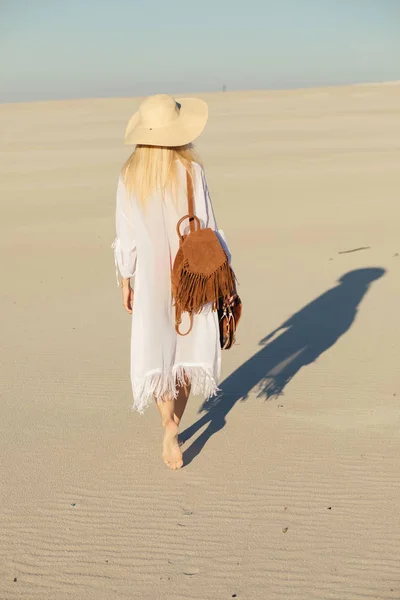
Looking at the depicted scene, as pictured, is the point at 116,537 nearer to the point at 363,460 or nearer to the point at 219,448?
the point at 219,448

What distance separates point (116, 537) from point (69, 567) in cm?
33

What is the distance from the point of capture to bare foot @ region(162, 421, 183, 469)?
15.9 ft

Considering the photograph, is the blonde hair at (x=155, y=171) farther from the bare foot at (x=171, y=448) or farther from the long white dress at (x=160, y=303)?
the bare foot at (x=171, y=448)

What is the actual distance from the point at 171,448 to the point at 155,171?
1.55m

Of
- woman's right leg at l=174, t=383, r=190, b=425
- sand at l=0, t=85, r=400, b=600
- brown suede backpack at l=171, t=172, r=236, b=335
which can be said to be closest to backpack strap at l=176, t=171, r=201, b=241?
brown suede backpack at l=171, t=172, r=236, b=335

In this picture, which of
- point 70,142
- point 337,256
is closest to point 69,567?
point 337,256

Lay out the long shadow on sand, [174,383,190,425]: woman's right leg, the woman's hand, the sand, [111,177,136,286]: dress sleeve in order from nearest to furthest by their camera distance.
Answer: the sand < [111,177,136,286]: dress sleeve < the woman's hand < [174,383,190,425]: woman's right leg < the long shadow on sand

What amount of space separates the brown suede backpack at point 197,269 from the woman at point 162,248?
0.08 meters

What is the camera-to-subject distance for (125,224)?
180 inches

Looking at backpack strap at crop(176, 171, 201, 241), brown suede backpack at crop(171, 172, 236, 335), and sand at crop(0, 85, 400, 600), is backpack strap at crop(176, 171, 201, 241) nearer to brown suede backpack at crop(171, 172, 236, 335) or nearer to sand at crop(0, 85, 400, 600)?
brown suede backpack at crop(171, 172, 236, 335)

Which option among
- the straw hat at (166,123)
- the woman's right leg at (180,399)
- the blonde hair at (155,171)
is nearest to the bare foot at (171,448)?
the woman's right leg at (180,399)

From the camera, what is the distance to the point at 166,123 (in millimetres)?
4527

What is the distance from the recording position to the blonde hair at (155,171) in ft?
14.7

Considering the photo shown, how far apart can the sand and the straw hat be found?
Result: 6.04 feet
